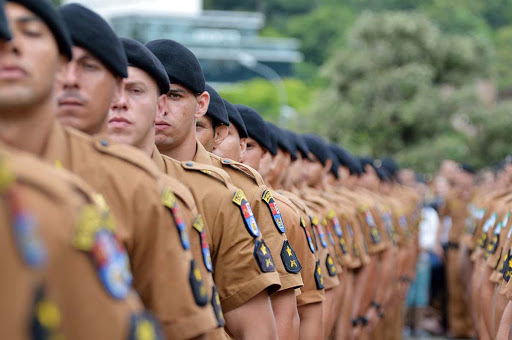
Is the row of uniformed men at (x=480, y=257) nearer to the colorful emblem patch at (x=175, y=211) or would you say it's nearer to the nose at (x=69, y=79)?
the colorful emblem patch at (x=175, y=211)

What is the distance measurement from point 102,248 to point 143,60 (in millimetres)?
1819

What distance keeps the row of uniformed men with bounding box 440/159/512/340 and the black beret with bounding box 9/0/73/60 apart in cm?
408

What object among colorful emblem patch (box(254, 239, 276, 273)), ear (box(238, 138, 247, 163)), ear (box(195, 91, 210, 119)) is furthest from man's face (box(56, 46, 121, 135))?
ear (box(238, 138, 247, 163))

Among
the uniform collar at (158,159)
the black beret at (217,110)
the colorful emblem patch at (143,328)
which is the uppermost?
the black beret at (217,110)

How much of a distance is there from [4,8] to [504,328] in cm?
476

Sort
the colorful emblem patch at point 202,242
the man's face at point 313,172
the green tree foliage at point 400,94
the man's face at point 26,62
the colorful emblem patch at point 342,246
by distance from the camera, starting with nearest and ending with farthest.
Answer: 1. the man's face at point 26,62
2. the colorful emblem patch at point 202,242
3. the colorful emblem patch at point 342,246
4. the man's face at point 313,172
5. the green tree foliage at point 400,94

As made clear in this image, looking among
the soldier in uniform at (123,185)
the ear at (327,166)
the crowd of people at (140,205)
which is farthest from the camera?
the ear at (327,166)

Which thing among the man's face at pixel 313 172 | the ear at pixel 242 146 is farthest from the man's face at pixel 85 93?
the man's face at pixel 313 172

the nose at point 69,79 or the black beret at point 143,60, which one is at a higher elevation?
the black beret at point 143,60

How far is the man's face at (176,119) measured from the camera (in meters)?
4.79

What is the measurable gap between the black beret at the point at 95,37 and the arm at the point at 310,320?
322 centimetres

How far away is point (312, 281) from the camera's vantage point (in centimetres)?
629

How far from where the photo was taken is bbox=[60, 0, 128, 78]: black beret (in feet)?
11.0

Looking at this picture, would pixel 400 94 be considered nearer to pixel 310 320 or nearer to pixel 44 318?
pixel 310 320
